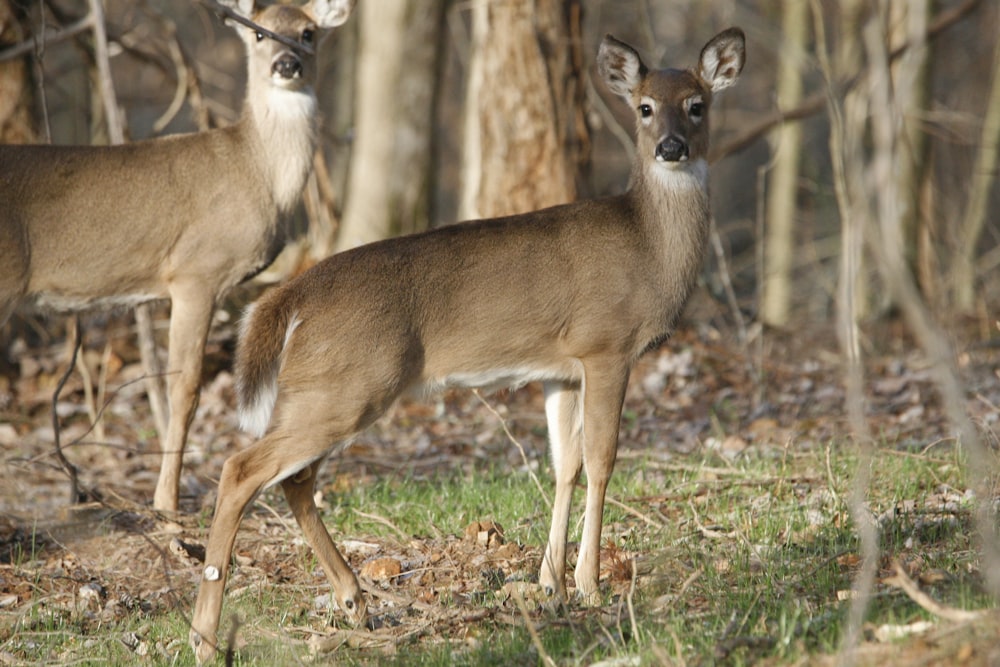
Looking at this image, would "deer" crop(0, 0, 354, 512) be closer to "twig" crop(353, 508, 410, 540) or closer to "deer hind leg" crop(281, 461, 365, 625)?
"twig" crop(353, 508, 410, 540)

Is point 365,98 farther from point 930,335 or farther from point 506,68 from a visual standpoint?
point 930,335

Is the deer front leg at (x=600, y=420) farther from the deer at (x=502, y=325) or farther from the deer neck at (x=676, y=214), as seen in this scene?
the deer neck at (x=676, y=214)

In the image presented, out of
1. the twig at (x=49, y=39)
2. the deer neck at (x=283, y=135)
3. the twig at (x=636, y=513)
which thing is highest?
the twig at (x=49, y=39)

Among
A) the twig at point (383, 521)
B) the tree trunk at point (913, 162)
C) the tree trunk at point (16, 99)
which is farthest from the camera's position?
the tree trunk at point (913, 162)

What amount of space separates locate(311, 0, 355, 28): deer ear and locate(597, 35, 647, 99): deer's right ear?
219 centimetres

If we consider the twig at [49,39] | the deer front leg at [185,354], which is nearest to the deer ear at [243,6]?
the twig at [49,39]

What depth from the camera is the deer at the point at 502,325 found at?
4469mm

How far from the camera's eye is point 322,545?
15.4 ft

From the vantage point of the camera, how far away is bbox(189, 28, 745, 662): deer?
14.7ft

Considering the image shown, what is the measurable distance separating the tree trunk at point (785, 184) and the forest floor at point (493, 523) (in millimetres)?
3775

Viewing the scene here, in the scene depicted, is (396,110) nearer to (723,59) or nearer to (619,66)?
(619,66)

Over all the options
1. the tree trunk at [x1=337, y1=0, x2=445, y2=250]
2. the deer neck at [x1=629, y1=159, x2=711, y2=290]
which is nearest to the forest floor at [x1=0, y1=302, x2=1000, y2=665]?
the deer neck at [x1=629, y1=159, x2=711, y2=290]

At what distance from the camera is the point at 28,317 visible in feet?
29.8

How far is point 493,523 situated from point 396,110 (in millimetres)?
6146
